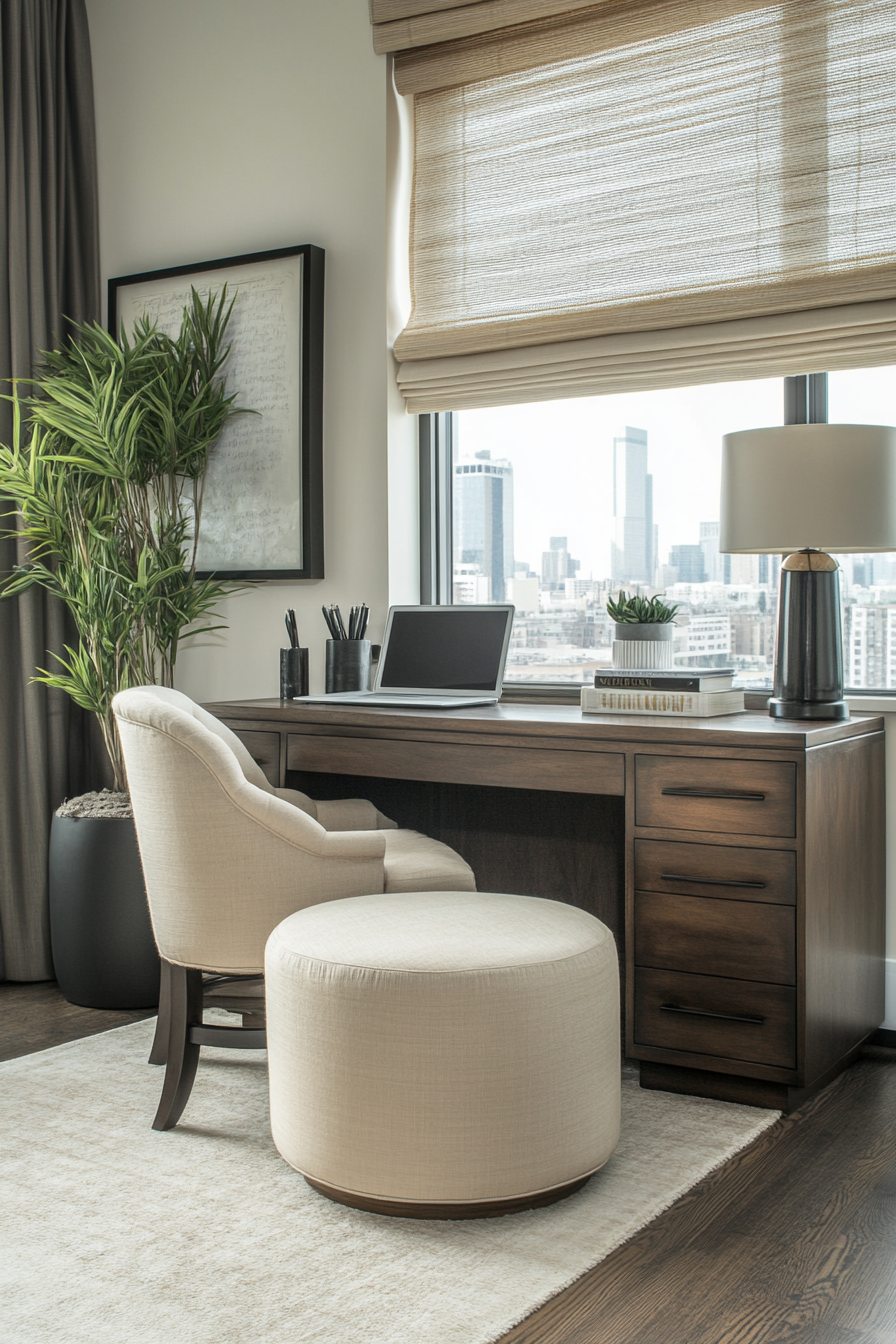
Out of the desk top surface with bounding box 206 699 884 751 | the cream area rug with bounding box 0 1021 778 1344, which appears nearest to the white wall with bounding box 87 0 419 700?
the desk top surface with bounding box 206 699 884 751

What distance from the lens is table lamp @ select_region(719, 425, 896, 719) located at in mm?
2260

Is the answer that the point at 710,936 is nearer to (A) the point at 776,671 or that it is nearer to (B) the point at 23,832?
(A) the point at 776,671

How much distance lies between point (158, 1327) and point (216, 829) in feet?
2.53

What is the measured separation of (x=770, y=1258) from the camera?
1672 millimetres

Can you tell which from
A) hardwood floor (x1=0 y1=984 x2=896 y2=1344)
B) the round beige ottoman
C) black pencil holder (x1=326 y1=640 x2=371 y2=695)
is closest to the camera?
hardwood floor (x1=0 y1=984 x2=896 y2=1344)

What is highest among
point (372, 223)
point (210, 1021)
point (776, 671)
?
point (372, 223)

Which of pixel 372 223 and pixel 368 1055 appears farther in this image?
pixel 372 223

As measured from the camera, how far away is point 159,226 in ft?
11.8

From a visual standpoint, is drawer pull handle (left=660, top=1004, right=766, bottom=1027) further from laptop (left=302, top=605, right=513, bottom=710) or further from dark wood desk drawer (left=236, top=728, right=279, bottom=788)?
dark wood desk drawer (left=236, top=728, right=279, bottom=788)

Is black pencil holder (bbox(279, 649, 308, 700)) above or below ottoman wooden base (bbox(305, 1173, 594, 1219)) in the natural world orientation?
above

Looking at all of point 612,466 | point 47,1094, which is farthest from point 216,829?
point 612,466

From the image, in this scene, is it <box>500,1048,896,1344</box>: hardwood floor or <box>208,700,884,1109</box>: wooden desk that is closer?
<box>500,1048,896,1344</box>: hardwood floor

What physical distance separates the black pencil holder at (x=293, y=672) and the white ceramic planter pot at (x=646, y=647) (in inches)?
34.2

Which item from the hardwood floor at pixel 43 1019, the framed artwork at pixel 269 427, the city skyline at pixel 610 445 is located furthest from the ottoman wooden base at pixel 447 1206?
the framed artwork at pixel 269 427
